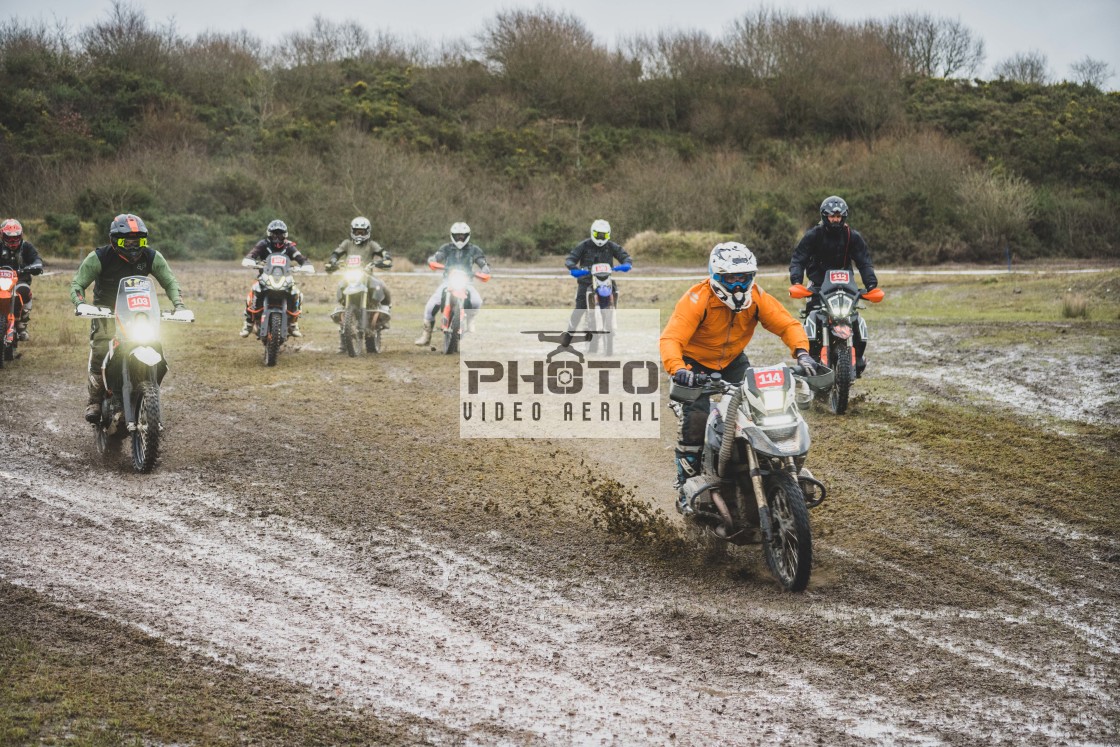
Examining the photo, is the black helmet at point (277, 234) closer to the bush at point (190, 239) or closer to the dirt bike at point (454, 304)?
the dirt bike at point (454, 304)

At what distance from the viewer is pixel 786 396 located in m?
6.23

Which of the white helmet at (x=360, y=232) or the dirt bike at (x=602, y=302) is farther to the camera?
the white helmet at (x=360, y=232)

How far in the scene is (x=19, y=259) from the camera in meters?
15.0

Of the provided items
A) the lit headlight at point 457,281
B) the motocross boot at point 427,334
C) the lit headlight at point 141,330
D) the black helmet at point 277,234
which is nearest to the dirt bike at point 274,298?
the black helmet at point 277,234

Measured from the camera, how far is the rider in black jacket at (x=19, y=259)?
48.4 feet

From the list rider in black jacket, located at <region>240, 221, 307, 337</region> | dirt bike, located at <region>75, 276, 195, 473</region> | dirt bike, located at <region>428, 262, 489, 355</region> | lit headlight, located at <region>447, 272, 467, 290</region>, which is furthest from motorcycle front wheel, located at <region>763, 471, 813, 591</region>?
rider in black jacket, located at <region>240, 221, 307, 337</region>

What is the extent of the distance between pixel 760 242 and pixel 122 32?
145 ft

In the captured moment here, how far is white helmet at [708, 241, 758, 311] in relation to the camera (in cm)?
675

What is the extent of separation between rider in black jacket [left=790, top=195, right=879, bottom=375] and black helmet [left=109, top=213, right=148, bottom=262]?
6.90 meters

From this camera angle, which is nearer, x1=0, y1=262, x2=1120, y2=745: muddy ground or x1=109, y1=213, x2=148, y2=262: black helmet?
x1=0, y1=262, x2=1120, y2=745: muddy ground

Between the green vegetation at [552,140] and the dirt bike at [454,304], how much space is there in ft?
80.5

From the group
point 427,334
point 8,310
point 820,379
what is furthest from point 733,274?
point 8,310

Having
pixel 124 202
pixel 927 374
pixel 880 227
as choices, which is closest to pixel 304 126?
pixel 124 202

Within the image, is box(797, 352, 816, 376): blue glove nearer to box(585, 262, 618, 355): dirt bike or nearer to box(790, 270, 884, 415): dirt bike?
box(790, 270, 884, 415): dirt bike
